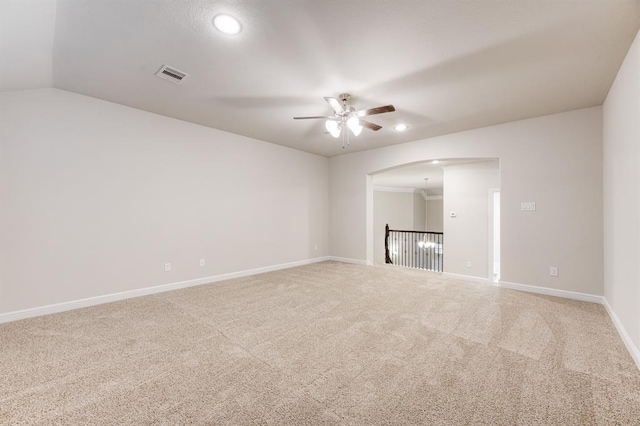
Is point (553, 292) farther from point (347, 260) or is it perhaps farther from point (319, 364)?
point (319, 364)

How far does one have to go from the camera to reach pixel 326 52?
2545mm

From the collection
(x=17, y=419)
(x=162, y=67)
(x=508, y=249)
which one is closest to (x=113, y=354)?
(x=17, y=419)

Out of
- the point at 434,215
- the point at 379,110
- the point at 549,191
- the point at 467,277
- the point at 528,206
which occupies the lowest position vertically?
the point at 467,277

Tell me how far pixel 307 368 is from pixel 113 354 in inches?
68.4

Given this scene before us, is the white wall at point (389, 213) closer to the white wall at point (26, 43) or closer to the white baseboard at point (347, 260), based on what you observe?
the white baseboard at point (347, 260)

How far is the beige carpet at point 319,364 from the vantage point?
169 centimetres

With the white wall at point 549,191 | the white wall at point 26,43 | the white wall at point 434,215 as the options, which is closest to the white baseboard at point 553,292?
the white wall at point 549,191

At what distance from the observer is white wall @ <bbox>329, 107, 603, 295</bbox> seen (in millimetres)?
3848

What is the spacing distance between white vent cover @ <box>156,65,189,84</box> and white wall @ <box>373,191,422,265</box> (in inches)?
378

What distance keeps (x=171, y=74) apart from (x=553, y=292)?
236 inches

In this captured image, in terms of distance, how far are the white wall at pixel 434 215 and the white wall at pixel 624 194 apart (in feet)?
34.7

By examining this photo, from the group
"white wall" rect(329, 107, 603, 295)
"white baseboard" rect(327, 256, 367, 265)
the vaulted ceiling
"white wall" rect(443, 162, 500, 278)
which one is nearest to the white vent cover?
Result: the vaulted ceiling

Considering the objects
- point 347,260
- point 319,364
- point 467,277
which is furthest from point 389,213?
point 319,364

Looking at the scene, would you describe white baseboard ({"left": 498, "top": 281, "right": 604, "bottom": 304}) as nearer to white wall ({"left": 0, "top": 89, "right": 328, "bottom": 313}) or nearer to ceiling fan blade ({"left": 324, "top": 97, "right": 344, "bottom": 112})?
ceiling fan blade ({"left": 324, "top": 97, "right": 344, "bottom": 112})
